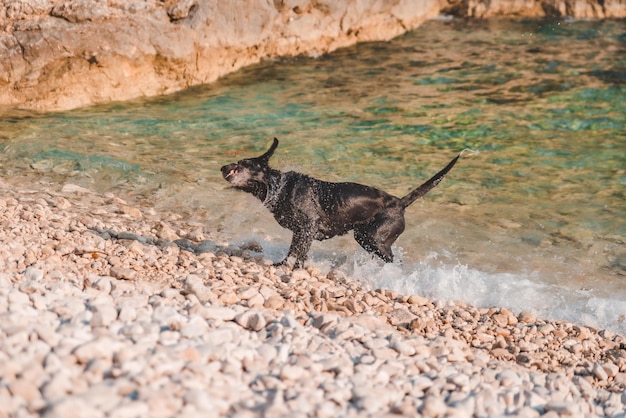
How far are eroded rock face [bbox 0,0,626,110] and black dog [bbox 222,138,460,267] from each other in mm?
6402

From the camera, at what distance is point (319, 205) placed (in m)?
7.55

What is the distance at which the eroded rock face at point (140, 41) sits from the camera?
12625 millimetres

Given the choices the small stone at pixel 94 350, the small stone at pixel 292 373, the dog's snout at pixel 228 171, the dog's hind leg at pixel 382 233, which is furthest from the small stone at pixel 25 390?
the dog's hind leg at pixel 382 233

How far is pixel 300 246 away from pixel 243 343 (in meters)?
2.56

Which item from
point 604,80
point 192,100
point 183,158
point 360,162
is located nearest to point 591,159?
point 360,162

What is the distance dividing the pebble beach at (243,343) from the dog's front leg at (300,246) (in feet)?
0.62

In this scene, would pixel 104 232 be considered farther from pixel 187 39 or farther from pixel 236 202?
pixel 187 39

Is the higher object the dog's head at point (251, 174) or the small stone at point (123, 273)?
the dog's head at point (251, 174)

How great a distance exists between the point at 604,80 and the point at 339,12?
5.47 m

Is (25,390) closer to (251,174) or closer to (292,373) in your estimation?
(292,373)

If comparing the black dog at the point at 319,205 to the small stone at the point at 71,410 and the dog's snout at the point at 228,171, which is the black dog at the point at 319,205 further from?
the small stone at the point at 71,410

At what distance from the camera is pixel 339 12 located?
55.2ft

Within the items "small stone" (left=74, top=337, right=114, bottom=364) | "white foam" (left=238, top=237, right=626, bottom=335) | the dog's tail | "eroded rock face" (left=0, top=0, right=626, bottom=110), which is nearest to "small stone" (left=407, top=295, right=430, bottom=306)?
"white foam" (left=238, top=237, right=626, bottom=335)

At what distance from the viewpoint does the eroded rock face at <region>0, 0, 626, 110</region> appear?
12.6 m
